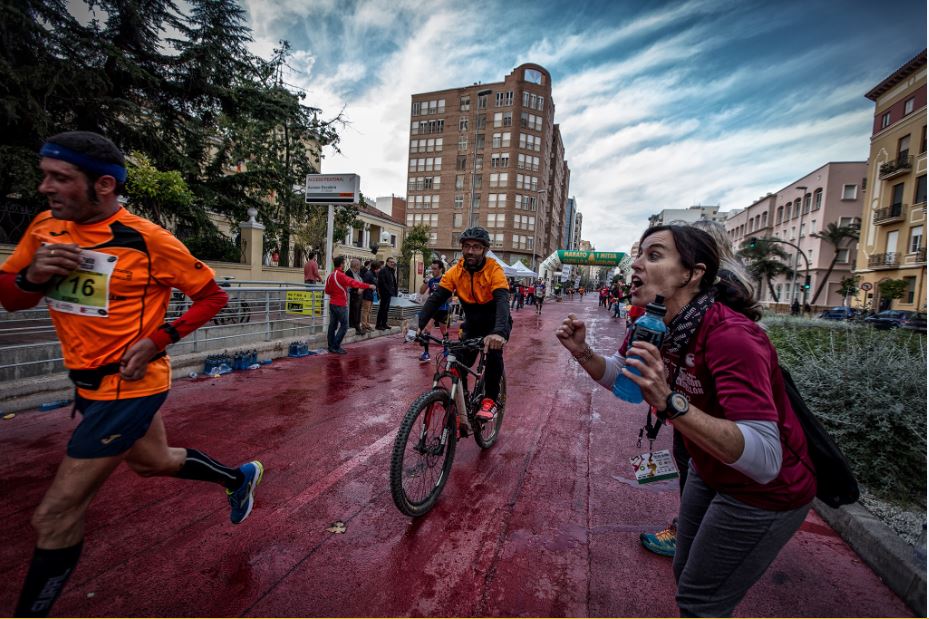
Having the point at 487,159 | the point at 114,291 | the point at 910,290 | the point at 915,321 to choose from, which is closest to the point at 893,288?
the point at 910,290

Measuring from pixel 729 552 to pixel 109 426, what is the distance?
8.10 ft

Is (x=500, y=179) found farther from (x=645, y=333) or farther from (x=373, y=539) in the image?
(x=645, y=333)

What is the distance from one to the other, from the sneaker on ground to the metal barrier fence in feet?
14.1

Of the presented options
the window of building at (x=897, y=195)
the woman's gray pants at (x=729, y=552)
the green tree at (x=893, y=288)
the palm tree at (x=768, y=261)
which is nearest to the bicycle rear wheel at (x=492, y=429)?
the woman's gray pants at (x=729, y=552)

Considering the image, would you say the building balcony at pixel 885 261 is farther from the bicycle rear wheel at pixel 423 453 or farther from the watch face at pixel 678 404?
the watch face at pixel 678 404

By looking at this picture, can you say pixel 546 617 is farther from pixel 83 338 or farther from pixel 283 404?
pixel 283 404

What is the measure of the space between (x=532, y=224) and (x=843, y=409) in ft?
197

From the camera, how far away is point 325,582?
90.2 inches

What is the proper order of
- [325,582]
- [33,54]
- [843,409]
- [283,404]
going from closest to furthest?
1. [325,582]
2. [843,409]
3. [283,404]
4. [33,54]

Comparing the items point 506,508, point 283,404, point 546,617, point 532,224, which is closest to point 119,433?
point 546,617

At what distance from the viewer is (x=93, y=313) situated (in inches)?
73.4

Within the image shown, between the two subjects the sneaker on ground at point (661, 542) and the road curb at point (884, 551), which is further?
the sneaker on ground at point (661, 542)

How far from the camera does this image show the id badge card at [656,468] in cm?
263

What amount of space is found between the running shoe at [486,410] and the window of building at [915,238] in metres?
40.8
